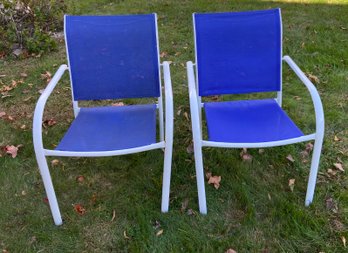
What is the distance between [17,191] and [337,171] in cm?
222

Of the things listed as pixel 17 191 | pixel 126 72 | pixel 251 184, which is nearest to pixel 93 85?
pixel 126 72

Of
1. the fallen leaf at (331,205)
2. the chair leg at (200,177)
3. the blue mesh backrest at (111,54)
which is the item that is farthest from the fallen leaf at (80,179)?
the fallen leaf at (331,205)

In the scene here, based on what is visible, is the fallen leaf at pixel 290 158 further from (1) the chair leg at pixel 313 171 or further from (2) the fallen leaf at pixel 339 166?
(1) the chair leg at pixel 313 171

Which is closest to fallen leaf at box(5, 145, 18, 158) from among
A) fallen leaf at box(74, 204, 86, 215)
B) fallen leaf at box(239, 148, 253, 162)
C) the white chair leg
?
fallen leaf at box(74, 204, 86, 215)

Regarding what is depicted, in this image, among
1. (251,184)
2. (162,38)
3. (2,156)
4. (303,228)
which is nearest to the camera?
(303,228)

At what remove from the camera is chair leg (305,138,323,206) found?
219 cm

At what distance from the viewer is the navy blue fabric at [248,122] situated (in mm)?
2234

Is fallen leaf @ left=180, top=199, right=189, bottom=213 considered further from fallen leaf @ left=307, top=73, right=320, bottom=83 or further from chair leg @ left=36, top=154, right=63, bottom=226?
fallen leaf @ left=307, top=73, right=320, bottom=83

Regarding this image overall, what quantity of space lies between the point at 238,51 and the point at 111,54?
0.89m

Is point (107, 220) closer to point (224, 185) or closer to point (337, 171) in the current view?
point (224, 185)

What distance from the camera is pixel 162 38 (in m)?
4.92

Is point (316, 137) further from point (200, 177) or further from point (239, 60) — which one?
point (239, 60)

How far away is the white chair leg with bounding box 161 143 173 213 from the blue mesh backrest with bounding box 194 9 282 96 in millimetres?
749

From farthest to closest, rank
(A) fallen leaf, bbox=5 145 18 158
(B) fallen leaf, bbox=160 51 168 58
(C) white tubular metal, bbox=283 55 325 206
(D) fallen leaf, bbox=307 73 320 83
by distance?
(B) fallen leaf, bbox=160 51 168 58 → (D) fallen leaf, bbox=307 73 320 83 → (A) fallen leaf, bbox=5 145 18 158 → (C) white tubular metal, bbox=283 55 325 206
